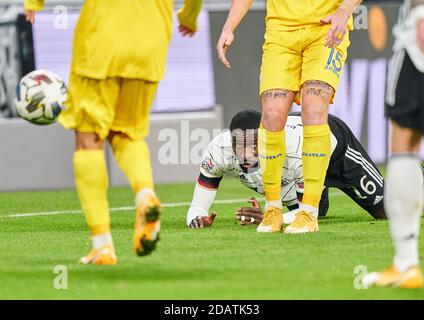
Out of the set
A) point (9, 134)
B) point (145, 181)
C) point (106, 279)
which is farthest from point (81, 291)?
point (9, 134)

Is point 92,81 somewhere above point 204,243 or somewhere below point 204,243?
above

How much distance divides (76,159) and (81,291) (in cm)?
92

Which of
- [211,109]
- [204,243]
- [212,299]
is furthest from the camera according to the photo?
[211,109]

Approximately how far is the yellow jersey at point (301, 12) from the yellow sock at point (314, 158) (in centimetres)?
67

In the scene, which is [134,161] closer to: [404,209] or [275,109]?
[404,209]

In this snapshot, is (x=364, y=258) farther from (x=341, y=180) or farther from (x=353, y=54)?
(x=353, y=54)

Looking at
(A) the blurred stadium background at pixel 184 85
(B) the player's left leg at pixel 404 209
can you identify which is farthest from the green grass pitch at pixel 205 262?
(A) the blurred stadium background at pixel 184 85

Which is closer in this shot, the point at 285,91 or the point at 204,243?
the point at 204,243

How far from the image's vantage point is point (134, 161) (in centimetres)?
578

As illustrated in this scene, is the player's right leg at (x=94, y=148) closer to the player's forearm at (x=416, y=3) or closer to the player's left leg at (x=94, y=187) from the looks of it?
the player's left leg at (x=94, y=187)

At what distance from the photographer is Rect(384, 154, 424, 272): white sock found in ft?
16.3

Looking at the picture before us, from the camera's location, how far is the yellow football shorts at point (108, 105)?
5707 mm

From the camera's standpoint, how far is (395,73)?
5055mm

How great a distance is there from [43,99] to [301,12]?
5.95 ft
